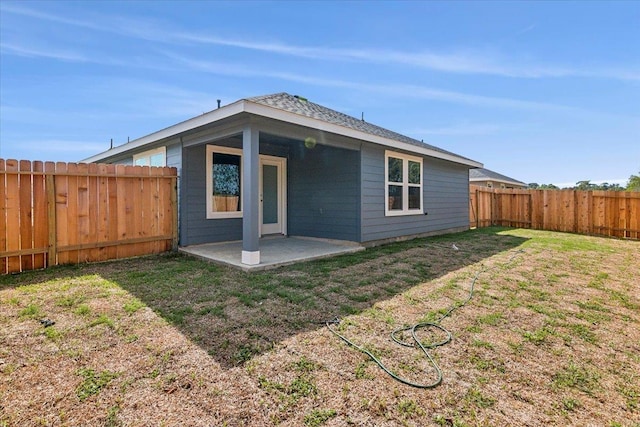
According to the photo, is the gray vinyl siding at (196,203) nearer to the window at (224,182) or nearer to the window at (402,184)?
the window at (224,182)

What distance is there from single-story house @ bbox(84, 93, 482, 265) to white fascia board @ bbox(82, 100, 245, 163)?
2 cm

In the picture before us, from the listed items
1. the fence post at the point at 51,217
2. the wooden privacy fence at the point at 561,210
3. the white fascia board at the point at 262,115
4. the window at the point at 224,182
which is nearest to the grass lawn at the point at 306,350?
the fence post at the point at 51,217

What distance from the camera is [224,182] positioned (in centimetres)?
704

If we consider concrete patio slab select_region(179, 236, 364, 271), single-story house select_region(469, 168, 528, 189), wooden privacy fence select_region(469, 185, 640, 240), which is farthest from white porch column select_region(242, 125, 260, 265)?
single-story house select_region(469, 168, 528, 189)

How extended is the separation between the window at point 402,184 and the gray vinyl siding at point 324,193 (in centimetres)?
112

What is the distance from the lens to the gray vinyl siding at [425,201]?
7055 mm

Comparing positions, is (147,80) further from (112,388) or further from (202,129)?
(112,388)

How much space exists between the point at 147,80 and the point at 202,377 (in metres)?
10.5

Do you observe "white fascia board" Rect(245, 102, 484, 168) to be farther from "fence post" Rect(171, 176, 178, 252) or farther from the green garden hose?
the green garden hose

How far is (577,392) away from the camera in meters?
1.86

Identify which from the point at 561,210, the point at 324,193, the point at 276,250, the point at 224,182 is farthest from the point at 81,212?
the point at 561,210

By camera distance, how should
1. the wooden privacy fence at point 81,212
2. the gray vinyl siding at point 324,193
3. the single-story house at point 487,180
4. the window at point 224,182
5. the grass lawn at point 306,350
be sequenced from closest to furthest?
the grass lawn at point 306,350 → the wooden privacy fence at point 81,212 → the window at point 224,182 → the gray vinyl siding at point 324,193 → the single-story house at point 487,180

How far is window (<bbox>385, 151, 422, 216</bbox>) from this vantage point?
7699 millimetres

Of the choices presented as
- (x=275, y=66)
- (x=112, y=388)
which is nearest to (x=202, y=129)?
(x=112, y=388)
